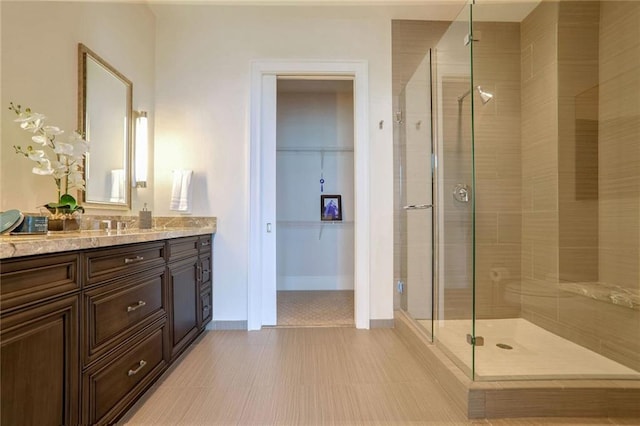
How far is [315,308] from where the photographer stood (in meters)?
3.16

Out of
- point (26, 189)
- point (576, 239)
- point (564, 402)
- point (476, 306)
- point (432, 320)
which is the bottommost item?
point (564, 402)

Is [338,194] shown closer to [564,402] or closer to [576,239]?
[576,239]

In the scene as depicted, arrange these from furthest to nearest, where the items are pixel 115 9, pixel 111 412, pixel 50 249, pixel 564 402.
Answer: pixel 115 9, pixel 564 402, pixel 111 412, pixel 50 249

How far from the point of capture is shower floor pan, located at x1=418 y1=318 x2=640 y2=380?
5.15 feet

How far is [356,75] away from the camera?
2.69 meters

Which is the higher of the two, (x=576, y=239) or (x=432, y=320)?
(x=576, y=239)

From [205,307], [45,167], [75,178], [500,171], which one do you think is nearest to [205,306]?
[205,307]

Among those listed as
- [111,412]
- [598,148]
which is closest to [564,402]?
[598,148]

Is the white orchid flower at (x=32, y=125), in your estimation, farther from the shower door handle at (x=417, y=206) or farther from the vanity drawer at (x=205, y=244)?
the shower door handle at (x=417, y=206)

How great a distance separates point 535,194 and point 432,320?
4.05 ft

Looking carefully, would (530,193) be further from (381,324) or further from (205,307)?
(205,307)

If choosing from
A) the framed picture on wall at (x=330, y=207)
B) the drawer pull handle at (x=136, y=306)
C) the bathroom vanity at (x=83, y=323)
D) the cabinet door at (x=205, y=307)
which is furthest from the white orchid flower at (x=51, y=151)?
the framed picture on wall at (x=330, y=207)

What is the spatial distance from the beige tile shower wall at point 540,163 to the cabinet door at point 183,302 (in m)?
2.48

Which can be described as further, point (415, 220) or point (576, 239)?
point (415, 220)
